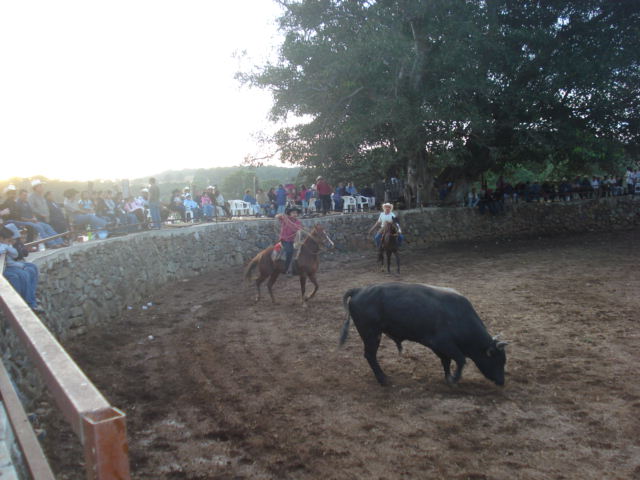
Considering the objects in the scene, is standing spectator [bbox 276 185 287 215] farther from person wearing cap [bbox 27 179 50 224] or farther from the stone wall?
person wearing cap [bbox 27 179 50 224]

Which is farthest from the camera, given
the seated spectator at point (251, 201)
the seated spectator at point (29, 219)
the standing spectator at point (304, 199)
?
the seated spectator at point (251, 201)

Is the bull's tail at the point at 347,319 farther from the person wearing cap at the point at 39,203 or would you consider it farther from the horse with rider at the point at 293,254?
the person wearing cap at the point at 39,203

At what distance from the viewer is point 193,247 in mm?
16422

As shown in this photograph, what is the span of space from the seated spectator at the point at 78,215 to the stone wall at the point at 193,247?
1.02 m

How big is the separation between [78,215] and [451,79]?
14.5 meters

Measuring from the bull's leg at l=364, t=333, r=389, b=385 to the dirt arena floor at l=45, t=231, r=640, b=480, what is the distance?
14cm

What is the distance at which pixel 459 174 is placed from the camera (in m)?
25.4

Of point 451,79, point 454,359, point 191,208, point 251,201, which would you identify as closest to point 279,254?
point 454,359

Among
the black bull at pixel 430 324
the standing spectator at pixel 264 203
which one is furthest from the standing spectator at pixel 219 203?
the black bull at pixel 430 324

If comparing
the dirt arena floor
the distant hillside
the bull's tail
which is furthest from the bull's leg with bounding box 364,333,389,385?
the distant hillside

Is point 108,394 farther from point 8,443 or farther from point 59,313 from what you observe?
point 8,443

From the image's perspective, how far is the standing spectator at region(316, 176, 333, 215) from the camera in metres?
21.5

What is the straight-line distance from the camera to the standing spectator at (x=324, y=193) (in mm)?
21453

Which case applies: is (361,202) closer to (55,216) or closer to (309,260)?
(309,260)
